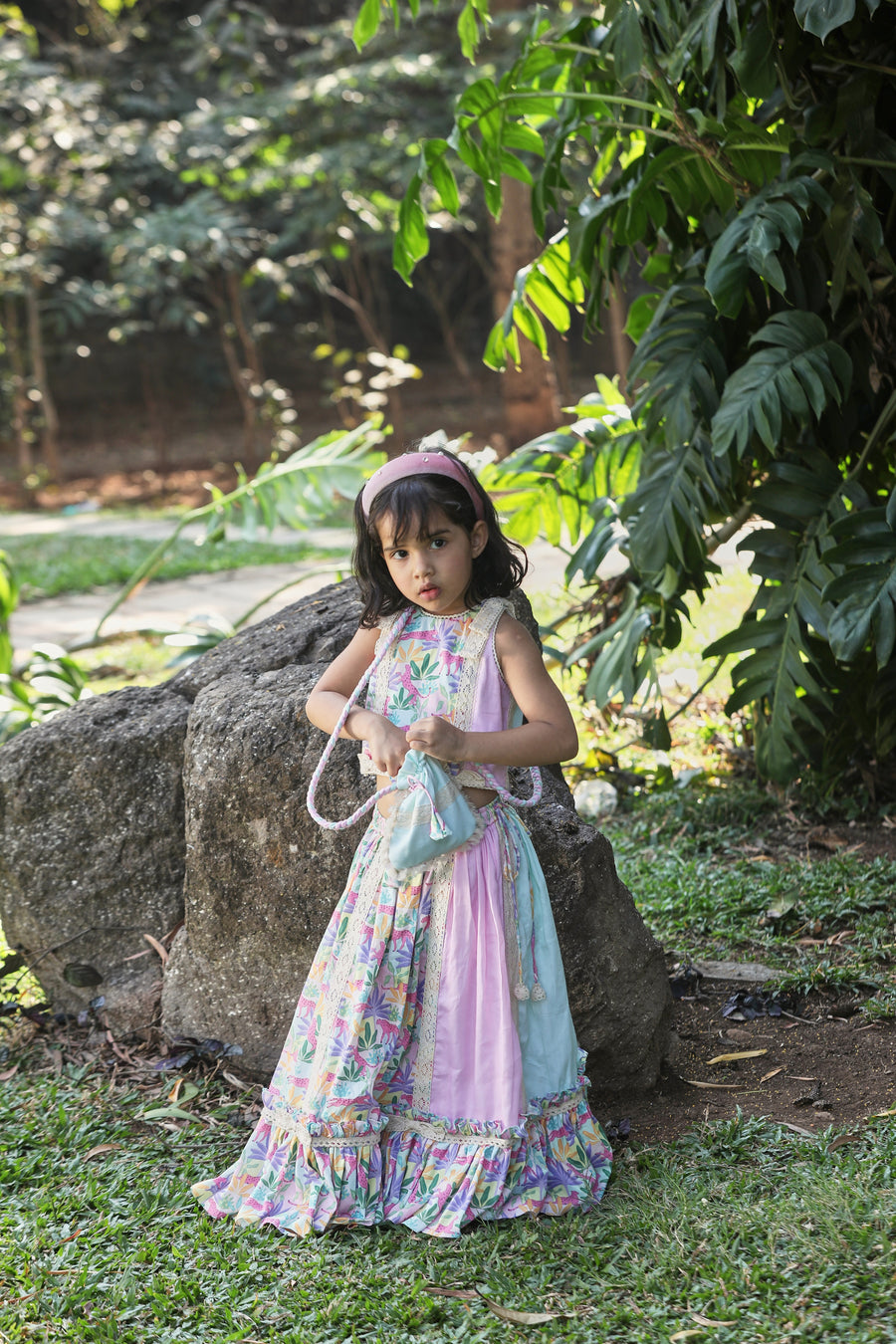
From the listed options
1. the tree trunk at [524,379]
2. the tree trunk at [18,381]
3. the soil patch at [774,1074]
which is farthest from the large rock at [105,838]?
the tree trunk at [18,381]

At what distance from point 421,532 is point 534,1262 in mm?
1274

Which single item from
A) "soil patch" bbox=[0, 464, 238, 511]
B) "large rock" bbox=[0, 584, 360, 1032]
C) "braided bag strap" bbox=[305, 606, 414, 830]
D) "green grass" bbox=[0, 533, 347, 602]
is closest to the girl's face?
"braided bag strap" bbox=[305, 606, 414, 830]

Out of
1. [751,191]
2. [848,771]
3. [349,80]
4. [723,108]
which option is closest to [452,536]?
[723,108]

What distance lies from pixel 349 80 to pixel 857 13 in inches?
351

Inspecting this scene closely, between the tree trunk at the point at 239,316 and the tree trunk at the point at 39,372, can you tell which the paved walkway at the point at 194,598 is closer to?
the tree trunk at the point at 239,316

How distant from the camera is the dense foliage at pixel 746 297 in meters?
2.95

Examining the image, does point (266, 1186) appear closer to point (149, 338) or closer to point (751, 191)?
point (751, 191)

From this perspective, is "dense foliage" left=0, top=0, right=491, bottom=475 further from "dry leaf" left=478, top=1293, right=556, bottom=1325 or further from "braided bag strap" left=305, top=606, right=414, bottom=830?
"dry leaf" left=478, top=1293, right=556, bottom=1325

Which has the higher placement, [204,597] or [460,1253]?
[204,597]

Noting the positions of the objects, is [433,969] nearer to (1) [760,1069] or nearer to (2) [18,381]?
(1) [760,1069]

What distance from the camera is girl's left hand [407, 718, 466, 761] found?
6.90ft

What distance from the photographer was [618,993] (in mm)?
2658

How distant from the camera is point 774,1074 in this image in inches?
107

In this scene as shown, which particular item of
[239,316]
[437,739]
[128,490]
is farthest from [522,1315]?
[128,490]
